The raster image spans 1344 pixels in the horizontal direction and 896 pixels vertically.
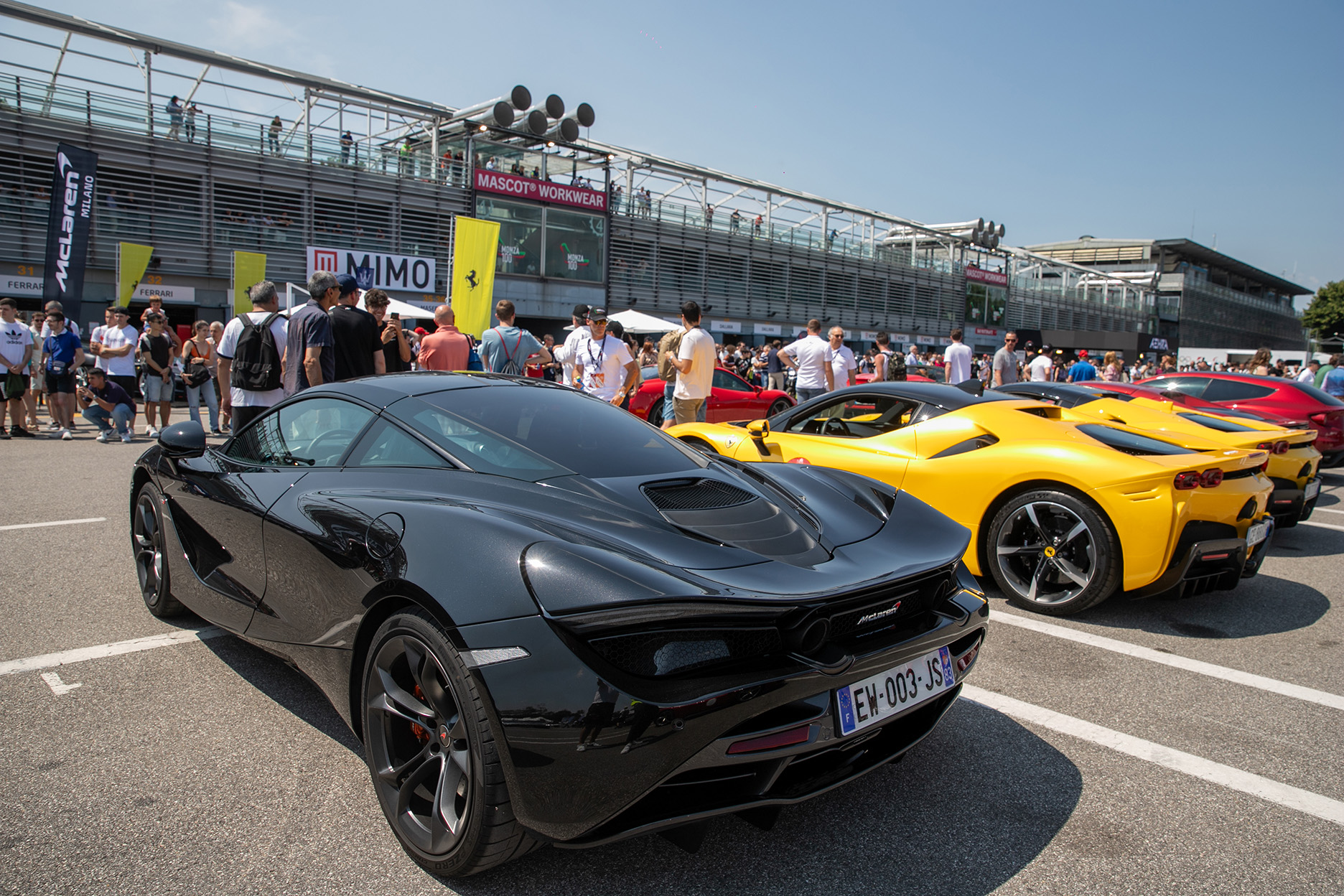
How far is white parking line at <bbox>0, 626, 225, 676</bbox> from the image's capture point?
3.27m

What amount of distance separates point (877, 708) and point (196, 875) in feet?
5.72

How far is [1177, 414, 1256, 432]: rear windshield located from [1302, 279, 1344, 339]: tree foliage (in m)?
111

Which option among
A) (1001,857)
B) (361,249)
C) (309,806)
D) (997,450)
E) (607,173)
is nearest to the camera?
(1001,857)

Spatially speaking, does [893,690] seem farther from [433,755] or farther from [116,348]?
[116,348]

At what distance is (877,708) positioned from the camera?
2055 millimetres

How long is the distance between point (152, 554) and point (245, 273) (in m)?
14.2

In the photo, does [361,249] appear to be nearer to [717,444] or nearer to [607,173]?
[607,173]

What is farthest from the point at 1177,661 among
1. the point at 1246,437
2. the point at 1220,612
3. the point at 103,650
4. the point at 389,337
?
the point at 389,337

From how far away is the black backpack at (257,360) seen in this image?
6.11m

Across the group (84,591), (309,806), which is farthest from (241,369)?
(309,806)

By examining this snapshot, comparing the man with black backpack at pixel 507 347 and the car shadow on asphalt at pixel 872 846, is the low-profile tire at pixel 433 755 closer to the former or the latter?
the car shadow on asphalt at pixel 872 846

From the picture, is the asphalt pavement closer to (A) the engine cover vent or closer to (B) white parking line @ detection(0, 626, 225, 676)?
(B) white parking line @ detection(0, 626, 225, 676)

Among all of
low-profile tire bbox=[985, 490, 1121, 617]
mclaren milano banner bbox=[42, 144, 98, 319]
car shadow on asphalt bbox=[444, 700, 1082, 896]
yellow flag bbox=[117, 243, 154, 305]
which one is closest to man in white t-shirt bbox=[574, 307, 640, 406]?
low-profile tire bbox=[985, 490, 1121, 617]

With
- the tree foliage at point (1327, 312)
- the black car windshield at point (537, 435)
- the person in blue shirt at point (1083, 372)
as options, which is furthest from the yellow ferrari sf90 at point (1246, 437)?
the tree foliage at point (1327, 312)
